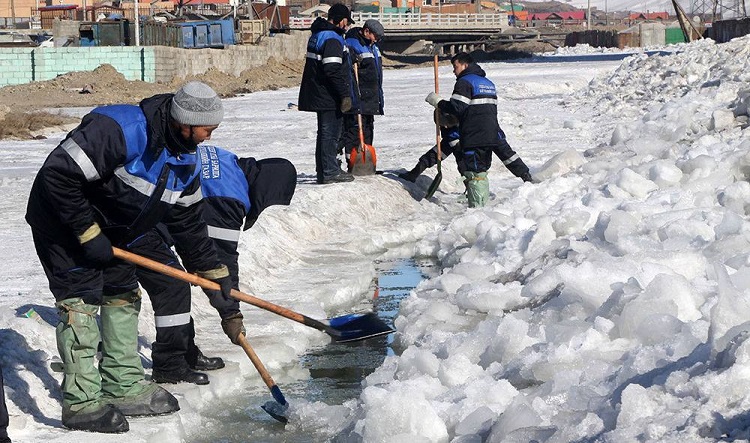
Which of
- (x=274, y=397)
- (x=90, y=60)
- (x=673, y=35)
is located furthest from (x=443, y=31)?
(x=274, y=397)

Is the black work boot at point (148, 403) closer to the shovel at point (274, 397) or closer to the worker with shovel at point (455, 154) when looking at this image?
the shovel at point (274, 397)

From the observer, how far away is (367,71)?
39.3ft

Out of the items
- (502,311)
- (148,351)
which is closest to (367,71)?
(502,311)

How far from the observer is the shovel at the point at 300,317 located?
16.8 feet

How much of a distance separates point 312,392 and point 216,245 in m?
0.93

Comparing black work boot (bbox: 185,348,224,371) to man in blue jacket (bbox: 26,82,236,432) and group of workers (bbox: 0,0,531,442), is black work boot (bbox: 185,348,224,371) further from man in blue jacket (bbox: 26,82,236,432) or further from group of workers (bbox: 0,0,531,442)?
man in blue jacket (bbox: 26,82,236,432)

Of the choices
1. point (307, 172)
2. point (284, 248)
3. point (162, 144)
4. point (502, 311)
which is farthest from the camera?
point (307, 172)

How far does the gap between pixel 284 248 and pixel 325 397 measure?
327 centimetres

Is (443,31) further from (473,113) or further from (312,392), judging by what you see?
(312,392)

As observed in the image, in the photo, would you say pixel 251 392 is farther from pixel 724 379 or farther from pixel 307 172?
pixel 307 172

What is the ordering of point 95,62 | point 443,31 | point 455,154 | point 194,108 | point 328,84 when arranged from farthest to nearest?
1. point 443,31
2. point 95,62
3. point 328,84
4. point 455,154
5. point 194,108

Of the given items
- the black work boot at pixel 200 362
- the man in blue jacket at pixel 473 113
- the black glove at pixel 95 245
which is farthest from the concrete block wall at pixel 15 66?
the black glove at pixel 95 245

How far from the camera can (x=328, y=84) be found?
11.1m

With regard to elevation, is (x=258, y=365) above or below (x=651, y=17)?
below
